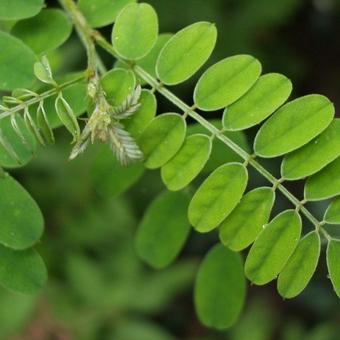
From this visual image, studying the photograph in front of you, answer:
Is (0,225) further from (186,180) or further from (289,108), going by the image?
(289,108)

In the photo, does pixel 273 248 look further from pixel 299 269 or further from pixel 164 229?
pixel 164 229

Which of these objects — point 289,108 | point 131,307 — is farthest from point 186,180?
point 131,307

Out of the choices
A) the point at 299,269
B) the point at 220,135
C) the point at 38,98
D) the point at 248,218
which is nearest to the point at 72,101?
the point at 38,98

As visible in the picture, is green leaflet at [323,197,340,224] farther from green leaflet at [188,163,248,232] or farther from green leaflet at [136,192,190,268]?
green leaflet at [136,192,190,268]

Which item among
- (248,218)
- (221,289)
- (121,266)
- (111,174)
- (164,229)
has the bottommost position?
(121,266)

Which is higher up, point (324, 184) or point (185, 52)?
point (185, 52)

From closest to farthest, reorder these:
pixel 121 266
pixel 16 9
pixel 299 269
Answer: pixel 299 269, pixel 16 9, pixel 121 266

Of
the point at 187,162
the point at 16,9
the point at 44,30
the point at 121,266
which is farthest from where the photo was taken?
the point at 121,266

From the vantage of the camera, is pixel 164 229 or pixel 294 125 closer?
pixel 294 125

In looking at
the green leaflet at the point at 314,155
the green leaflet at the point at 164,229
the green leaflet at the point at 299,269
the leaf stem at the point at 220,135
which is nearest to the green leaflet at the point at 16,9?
the leaf stem at the point at 220,135
